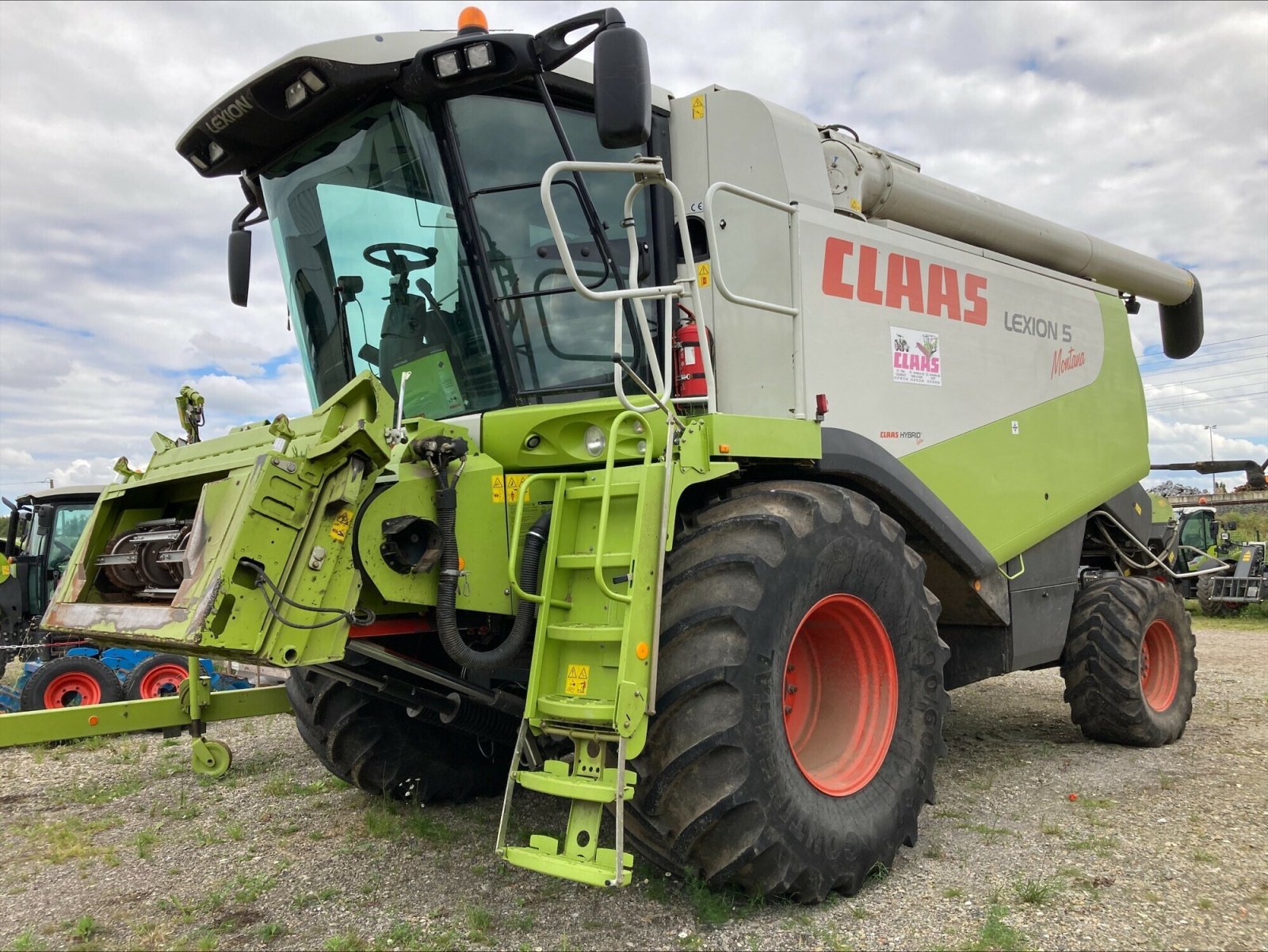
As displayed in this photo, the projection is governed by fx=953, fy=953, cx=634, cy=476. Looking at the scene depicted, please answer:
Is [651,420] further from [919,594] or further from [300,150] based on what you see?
[300,150]

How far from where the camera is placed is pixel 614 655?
126 inches

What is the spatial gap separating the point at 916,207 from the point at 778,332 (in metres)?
1.76

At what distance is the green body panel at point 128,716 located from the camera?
16.7 feet

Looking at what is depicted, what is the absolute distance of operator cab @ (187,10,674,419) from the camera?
3.79 metres

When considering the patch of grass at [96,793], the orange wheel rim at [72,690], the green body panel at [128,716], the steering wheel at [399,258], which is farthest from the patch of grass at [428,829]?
the orange wheel rim at [72,690]

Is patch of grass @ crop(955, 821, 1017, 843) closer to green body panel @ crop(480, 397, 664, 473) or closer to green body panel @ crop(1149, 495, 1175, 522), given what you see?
green body panel @ crop(480, 397, 664, 473)

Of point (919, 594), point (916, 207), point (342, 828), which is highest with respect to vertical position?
point (916, 207)

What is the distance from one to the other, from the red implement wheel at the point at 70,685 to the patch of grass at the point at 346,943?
20.3ft

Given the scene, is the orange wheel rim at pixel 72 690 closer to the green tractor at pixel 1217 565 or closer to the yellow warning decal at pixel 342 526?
the yellow warning decal at pixel 342 526

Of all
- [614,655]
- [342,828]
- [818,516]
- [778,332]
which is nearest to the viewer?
[614,655]

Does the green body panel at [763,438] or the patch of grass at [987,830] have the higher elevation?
the green body panel at [763,438]

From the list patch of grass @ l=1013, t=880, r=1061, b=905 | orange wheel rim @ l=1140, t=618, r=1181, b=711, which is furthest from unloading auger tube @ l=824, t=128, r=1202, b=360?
patch of grass @ l=1013, t=880, r=1061, b=905

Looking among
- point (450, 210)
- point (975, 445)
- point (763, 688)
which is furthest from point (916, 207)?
point (763, 688)

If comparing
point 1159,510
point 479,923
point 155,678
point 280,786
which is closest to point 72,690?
point 155,678
